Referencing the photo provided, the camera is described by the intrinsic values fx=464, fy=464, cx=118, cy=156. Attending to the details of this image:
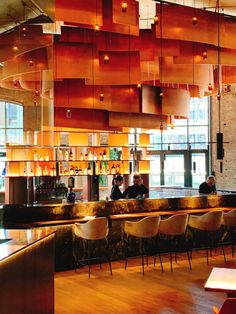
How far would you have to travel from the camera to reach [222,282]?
13.0 feet

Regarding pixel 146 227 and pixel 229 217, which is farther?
pixel 229 217

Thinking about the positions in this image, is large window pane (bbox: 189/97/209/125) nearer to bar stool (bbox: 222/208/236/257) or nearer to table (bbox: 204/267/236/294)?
bar stool (bbox: 222/208/236/257)

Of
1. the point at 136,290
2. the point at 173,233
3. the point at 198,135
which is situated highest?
the point at 198,135

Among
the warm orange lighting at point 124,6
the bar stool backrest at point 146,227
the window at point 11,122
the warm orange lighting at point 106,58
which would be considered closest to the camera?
the warm orange lighting at point 124,6

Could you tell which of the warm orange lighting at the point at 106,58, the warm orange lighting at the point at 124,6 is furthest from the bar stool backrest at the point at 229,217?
the warm orange lighting at the point at 124,6

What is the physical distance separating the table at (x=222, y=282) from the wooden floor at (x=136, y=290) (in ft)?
3.63

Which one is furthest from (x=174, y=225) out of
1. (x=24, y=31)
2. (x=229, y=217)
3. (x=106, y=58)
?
(x=24, y=31)

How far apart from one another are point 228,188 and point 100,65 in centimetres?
816

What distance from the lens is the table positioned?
3.80 meters

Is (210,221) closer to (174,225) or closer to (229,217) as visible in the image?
(229,217)

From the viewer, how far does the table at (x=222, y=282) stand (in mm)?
3796

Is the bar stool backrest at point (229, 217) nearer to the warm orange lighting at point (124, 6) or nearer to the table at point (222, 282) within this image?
the warm orange lighting at point (124, 6)

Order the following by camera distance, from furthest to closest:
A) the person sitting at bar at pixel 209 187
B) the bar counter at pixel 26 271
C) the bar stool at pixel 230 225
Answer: the person sitting at bar at pixel 209 187
the bar stool at pixel 230 225
the bar counter at pixel 26 271

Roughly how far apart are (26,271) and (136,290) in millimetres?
2839
